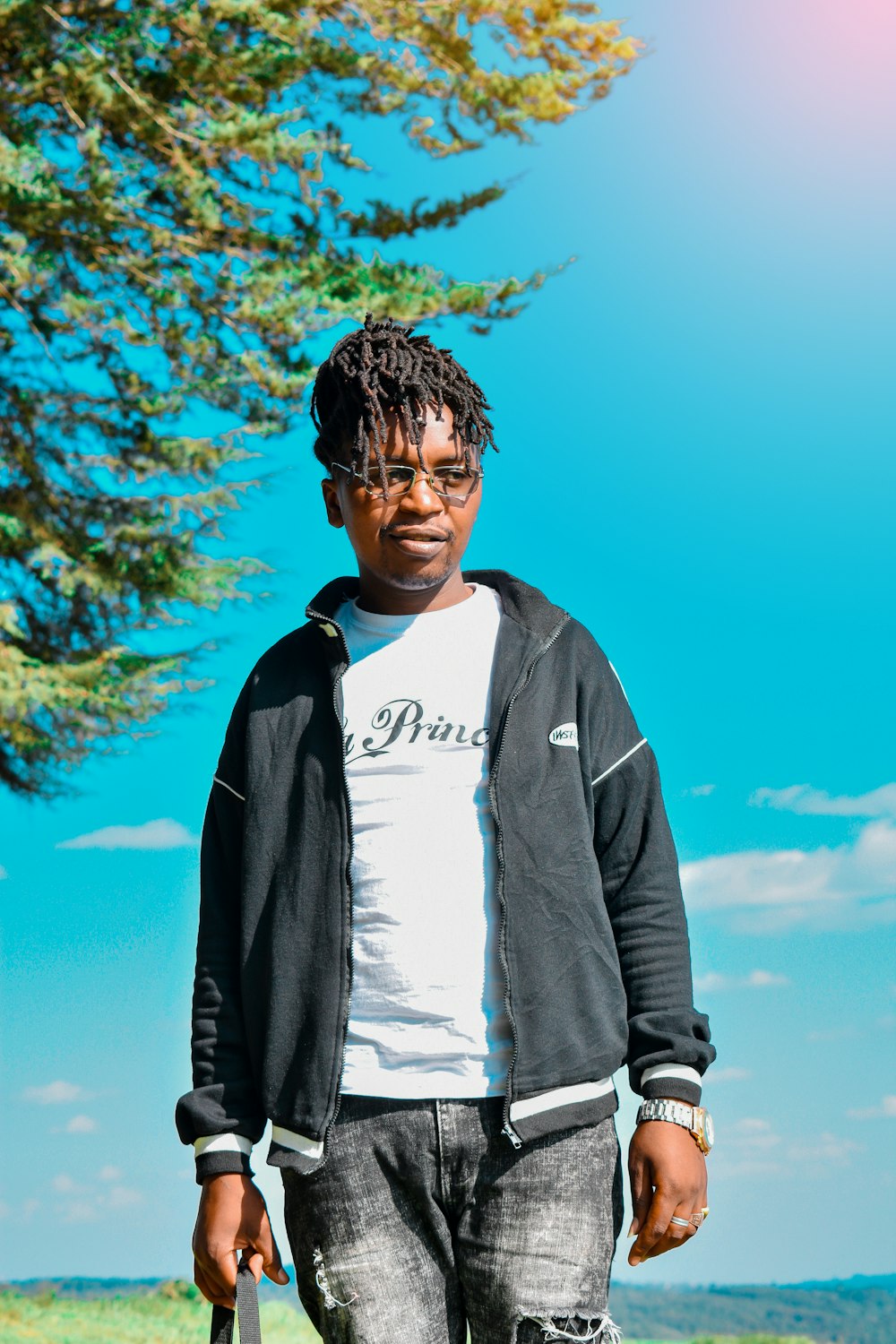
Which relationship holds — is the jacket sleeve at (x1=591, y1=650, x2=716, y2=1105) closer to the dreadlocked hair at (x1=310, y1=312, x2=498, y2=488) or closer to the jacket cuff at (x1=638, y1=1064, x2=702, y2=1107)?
the jacket cuff at (x1=638, y1=1064, x2=702, y2=1107)

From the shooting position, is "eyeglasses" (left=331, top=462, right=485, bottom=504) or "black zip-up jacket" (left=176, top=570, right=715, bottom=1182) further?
"eyeglasses" (left=331, top=462, right=485, bottom=504)

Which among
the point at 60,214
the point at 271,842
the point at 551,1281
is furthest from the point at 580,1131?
the point at 60,214

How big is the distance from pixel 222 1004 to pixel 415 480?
35.9 inches

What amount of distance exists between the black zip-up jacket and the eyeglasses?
0.74 feet

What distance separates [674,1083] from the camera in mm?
1913

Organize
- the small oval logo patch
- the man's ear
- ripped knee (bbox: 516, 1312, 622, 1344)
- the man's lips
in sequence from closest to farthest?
1. ripped knee (bbox: 516, 1312, 622, 1344)
2. the small oval logo patch
3. the man's lips
4. the man's ear

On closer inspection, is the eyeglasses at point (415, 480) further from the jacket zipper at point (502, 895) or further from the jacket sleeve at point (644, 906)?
the jacket sleeve at point (644, 906)

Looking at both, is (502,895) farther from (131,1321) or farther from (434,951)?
(131,1321)

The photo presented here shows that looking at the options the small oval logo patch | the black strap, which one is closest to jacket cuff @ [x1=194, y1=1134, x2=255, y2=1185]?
the black strap

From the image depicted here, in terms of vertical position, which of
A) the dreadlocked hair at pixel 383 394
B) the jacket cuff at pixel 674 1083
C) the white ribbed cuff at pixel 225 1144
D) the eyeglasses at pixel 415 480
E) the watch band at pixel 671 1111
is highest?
the dreadlocked hair at pixel 383 394

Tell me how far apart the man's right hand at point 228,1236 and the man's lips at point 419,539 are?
103 centimetres

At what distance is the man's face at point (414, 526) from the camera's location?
7.11ft

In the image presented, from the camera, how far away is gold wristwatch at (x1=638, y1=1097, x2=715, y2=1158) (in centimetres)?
189

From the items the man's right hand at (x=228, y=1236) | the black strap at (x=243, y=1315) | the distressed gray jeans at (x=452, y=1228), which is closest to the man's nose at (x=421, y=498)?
the distressed gray jeans at (x=452, y=1228)
